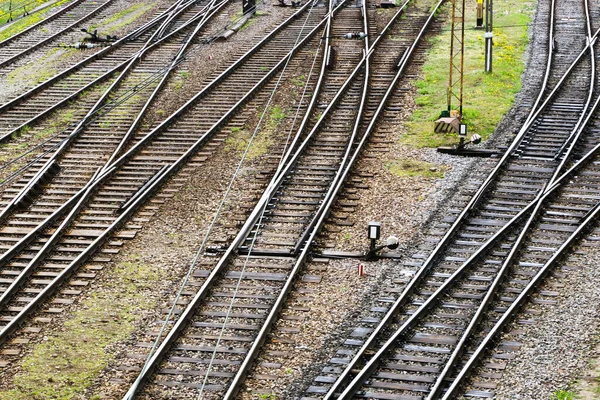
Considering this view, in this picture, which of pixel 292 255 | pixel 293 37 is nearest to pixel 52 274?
pixel 292 255

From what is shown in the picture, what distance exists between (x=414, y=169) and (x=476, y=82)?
7.33 meters

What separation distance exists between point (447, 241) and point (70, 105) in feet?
42.6

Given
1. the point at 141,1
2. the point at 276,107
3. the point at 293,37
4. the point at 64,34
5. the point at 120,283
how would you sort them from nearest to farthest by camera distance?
the point at 120,283 < the point at 276,107 < the point at 293,37 < the point at 64,34 < the point at 141,1

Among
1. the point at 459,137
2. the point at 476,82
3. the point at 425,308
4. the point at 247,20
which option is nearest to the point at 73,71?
the point at 247,20

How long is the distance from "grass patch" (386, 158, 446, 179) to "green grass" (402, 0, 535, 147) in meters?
1.24

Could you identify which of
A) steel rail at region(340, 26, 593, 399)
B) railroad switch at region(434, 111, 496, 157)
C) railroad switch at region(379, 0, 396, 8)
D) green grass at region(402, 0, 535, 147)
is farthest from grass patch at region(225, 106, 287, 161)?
railroad switch at region(379, 0, 396, 8)

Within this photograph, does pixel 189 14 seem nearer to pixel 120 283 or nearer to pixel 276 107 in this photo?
pixel 276 107

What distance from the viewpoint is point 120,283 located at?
17734 millimetres

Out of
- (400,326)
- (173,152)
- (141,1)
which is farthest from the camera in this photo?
(141,1)

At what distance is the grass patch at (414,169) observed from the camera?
2242cm

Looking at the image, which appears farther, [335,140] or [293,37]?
[293,37]

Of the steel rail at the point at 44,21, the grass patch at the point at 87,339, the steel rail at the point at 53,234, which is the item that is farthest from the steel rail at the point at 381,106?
the steel rail at the point at 44,21

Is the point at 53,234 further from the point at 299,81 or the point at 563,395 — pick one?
the point at 299,81

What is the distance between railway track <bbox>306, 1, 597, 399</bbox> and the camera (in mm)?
14266
